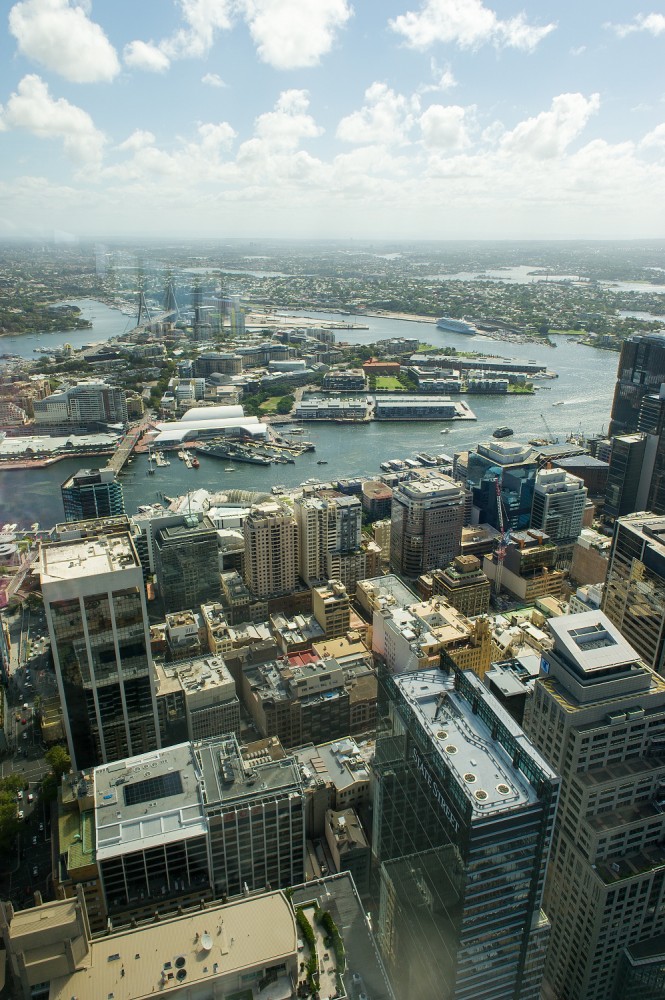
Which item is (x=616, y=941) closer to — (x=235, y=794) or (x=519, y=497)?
(x=235, y=794)

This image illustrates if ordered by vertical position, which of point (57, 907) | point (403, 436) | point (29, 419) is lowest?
point (403, 436)

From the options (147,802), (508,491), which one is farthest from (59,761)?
(508,491)

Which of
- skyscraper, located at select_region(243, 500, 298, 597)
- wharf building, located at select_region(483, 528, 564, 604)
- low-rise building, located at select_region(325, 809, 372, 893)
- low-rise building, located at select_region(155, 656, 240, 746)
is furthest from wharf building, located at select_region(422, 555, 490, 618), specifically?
low-rise building, located at select_region(325, 809, 372, 893)

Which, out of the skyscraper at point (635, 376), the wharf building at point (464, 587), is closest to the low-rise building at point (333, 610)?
the wharf building at point (464, 587)

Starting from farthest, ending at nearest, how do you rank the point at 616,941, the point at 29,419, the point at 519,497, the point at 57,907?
1. the point at 29,419
2. the point at 519,497
3. the point at 616,941
4. the point at 57,907

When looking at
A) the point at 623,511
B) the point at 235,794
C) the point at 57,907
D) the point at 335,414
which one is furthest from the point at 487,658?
the point at 335,414

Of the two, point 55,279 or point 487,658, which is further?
point 55,279
